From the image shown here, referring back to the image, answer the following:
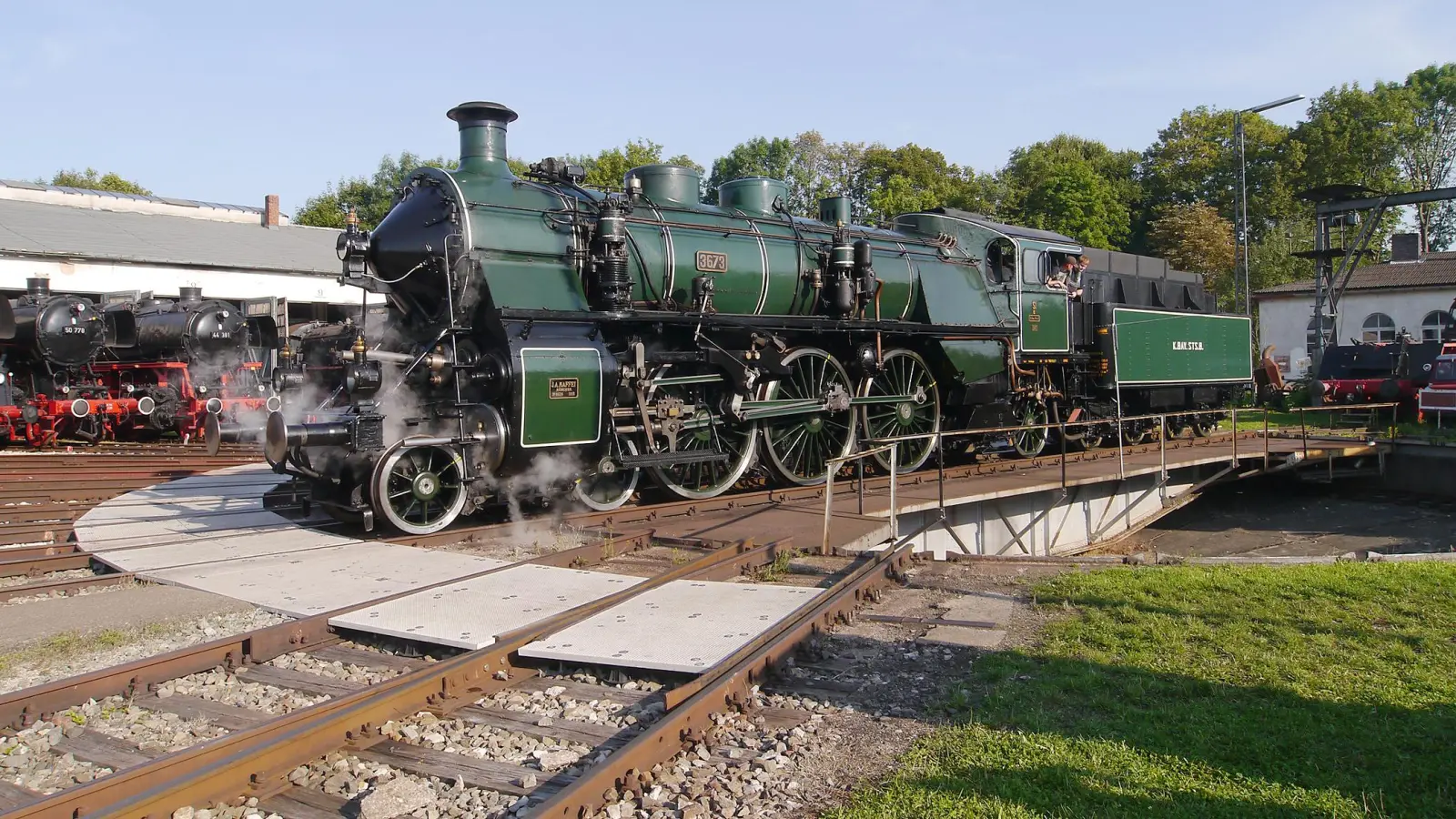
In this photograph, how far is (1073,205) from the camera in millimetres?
51438

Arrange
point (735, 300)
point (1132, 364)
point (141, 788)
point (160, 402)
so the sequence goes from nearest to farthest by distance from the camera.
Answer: point (141, 788) < point (735, 300) < point (1132, 364) < point (160, 402)

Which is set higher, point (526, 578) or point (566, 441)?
point (566, 441)

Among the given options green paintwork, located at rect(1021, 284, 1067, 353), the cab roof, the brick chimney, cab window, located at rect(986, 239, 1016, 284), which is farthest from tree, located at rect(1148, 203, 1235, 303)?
cab window, located at rect(986, 239, 1016, 284)

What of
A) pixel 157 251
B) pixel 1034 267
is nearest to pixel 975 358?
pixel 1034 267

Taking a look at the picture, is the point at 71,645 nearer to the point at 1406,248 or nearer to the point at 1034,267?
the point at 1034,267

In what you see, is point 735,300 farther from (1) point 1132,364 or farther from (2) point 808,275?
(1) point 1132,364

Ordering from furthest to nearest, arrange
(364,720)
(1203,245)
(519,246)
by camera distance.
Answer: (1203,245) < (519,246) < (364,720)

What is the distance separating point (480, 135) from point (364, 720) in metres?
6.83

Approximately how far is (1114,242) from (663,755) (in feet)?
193

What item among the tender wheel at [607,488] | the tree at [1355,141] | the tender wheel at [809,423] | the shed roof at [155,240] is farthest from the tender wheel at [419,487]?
the tree at [1355,141]

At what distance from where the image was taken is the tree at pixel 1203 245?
149 ft

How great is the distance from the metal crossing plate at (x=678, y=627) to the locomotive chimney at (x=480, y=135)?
501cm

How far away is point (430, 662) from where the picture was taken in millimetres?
5270

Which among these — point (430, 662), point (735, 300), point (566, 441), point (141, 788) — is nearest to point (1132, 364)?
point (735, 300)
